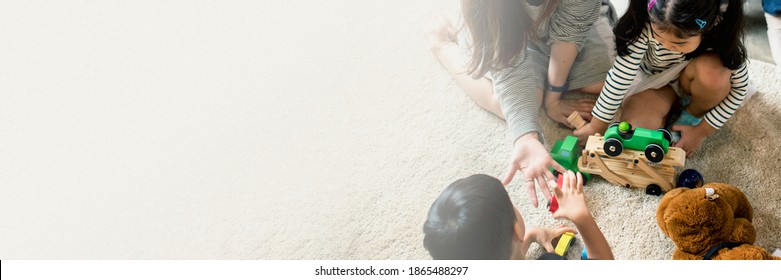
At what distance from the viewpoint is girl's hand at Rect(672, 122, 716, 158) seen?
934mm

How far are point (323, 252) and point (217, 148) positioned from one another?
25 cm

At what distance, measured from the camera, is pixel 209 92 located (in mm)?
1048

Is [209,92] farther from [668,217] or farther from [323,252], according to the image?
[668,217]

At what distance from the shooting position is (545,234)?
0.85 metres

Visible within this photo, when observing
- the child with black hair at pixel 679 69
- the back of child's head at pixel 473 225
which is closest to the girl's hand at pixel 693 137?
the child with black hair at pixel 679 69

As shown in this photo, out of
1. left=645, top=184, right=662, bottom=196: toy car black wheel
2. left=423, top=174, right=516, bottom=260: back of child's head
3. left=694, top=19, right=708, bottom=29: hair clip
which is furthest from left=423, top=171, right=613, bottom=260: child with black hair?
left=694, top=19, right=708, bottom=29: hair clip

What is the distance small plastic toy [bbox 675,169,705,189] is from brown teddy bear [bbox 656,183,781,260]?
73 millimetres

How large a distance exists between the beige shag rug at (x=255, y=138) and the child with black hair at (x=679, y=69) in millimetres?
53

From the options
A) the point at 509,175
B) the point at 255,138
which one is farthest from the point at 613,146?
the point at 255,138

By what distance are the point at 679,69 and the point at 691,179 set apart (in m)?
0.16

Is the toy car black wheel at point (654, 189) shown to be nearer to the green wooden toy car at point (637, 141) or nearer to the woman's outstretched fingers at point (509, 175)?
the green wooden toy car at point (637, 141)

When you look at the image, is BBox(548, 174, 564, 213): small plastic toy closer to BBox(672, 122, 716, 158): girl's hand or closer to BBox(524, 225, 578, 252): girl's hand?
BBox(524, 225, 578, 252): girl's hand

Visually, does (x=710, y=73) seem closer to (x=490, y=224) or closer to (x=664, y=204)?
(x=664, y=204)

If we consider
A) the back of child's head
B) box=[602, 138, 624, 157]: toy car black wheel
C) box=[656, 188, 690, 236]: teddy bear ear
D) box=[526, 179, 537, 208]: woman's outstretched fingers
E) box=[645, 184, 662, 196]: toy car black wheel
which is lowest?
box=[645, 184, 662, 196]: toy car black wheel
